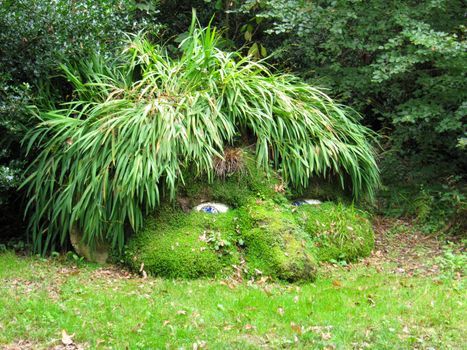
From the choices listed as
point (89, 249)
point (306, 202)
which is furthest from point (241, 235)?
point (89, 249)

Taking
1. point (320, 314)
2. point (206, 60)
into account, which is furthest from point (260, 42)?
point (320, 314)

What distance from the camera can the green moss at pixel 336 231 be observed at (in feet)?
20.9

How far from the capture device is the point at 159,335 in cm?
415

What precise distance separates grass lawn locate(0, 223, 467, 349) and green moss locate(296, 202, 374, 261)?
63cm

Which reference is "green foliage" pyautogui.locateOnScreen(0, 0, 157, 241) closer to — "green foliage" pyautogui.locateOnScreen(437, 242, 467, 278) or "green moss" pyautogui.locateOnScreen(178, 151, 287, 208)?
"green moss" pyautogui.locateOnScreen(178, 151, 287, 208)

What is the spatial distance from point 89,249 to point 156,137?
1436 mm

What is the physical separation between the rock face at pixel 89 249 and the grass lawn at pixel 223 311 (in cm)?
21

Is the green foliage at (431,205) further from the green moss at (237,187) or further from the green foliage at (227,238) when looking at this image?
the green moss at (237,187)

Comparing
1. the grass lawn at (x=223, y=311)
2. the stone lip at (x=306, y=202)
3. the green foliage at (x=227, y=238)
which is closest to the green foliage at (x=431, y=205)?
the stone lip at (x=306, y=202)

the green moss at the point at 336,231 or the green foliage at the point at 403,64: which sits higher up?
the green foliage at the point at 403,64

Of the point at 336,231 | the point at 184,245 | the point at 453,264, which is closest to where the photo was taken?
the point at 184,245

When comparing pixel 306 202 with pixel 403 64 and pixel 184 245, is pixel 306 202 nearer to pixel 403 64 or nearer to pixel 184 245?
pixel 184 245

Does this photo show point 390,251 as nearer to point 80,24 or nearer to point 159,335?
point 159,335

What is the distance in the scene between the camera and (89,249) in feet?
19.7
